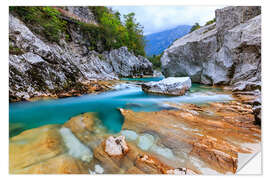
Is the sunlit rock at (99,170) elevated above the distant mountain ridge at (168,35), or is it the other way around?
the distant mountain ridge at (168,35)

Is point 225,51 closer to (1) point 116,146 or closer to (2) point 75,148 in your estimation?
(1) point 116,146

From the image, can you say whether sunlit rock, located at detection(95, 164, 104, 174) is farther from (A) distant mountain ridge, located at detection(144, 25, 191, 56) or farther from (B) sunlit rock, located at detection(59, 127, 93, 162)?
(A) distant mountain ridge, located at detection(144, 25, 191, 56)

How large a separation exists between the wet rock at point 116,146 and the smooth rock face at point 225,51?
4.03 m

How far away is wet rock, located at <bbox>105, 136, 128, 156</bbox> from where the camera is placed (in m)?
1.53

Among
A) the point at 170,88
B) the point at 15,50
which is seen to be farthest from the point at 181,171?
the point at 15,50

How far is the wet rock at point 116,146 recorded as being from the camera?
1534 mm

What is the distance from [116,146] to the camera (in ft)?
5.27

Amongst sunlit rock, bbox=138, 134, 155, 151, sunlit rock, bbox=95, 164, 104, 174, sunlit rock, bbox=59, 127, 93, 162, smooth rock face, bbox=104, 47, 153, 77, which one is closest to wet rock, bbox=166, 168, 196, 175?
sunlit rock, bbox=138, 134, 155, 151

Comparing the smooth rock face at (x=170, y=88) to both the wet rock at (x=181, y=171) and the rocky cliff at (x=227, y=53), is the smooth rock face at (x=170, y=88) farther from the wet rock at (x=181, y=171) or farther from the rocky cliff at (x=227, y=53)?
the wet rock at (x=181, y=171)

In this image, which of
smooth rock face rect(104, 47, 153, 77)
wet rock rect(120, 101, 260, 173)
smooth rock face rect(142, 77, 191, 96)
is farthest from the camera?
smooth rock face rect(104, 47, 153, 77)

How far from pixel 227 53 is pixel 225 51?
0.20 m

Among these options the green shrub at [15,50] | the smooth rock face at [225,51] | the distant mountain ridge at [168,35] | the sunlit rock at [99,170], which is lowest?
the sunlit rock at [99,170]

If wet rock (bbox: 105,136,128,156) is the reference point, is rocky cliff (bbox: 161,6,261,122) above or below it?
above

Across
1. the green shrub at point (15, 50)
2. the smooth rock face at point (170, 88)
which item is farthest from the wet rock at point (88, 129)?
the smooth rock face at point (170, 88)
